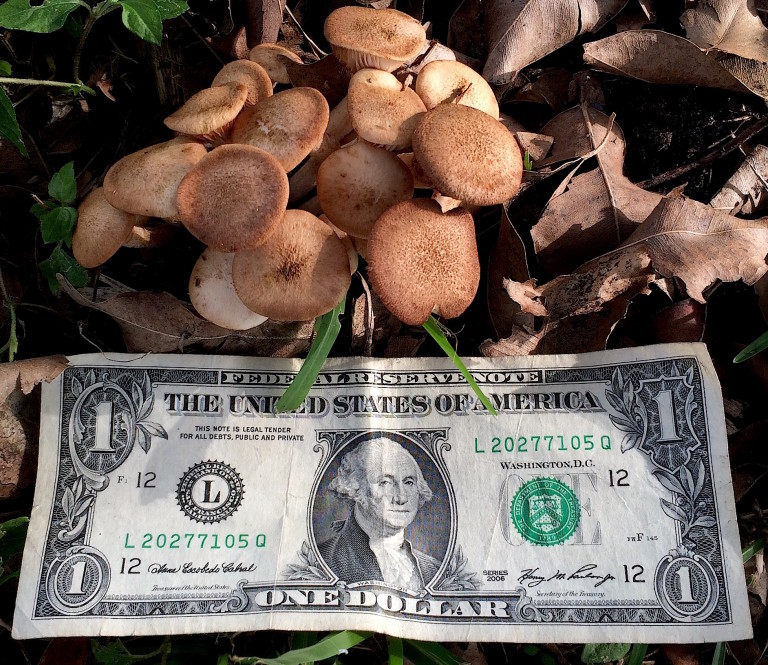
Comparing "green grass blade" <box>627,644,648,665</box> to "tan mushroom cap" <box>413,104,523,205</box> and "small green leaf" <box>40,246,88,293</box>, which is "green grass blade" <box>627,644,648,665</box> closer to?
"tan mushroom cap" <box>413,104,523,205</box>

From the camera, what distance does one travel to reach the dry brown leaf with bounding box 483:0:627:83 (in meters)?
2.35

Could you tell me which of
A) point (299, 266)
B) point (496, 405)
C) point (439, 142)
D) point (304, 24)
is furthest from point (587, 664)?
point (304, 24)

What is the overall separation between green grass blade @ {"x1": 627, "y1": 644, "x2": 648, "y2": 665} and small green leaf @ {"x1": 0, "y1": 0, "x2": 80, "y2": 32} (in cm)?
284

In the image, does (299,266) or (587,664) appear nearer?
(299,266)

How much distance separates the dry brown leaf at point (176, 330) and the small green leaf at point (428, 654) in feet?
3.73

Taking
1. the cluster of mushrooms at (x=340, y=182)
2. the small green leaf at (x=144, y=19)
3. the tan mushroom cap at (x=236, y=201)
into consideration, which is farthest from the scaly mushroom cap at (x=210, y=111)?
the small green leaf at (x=144, y=19)

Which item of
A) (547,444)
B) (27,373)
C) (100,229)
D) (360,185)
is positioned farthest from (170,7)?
(547,444)

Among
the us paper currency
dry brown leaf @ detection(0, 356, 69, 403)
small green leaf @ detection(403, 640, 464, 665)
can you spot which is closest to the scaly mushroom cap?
the us paper currency

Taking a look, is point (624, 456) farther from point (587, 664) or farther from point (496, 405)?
point (587, 664)

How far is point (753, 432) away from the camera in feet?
7.97

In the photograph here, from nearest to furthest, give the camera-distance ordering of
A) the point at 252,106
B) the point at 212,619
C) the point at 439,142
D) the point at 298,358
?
the point at 439,142
the point at 252,106
the point at 212,619
the point at 298,358

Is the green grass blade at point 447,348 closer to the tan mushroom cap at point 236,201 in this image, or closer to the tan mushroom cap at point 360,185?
the tan mushroom cap at point 360,185

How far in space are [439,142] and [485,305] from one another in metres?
0.80

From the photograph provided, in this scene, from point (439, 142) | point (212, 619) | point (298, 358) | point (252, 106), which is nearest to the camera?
point (439, 142)
